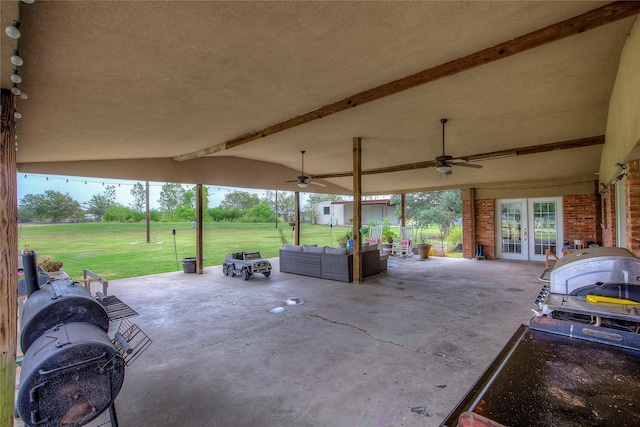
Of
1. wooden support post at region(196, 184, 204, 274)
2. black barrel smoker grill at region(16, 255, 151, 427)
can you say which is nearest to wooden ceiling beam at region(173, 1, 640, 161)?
black barrel smoker grill at region(16, 255, 151, 427)

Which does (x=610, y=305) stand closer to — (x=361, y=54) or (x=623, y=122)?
(x=623, y=122)

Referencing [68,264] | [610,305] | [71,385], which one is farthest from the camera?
[68,264]

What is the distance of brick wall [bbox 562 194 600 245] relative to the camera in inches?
333

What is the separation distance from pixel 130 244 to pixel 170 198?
2.51 m

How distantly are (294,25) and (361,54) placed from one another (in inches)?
32.7

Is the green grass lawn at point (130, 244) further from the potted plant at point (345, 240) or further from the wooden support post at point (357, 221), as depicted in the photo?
the wooden support post at point (357, 221)

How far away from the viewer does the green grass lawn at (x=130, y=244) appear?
8664 mm

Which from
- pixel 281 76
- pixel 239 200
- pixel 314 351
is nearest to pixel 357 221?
pixel 314 351

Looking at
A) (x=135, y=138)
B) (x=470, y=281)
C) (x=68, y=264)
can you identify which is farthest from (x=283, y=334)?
(x=68, y=264)

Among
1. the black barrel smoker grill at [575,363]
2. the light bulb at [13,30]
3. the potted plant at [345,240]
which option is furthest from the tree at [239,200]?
the black barrel smoker grill at [575,363]

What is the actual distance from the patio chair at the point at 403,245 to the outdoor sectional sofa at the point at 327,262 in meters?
3.42

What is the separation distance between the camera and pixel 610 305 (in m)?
1.55

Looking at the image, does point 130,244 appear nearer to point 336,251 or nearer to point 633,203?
point 336,251

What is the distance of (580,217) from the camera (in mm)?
8648
